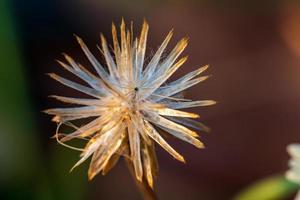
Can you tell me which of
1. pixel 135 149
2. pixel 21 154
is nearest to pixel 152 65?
pixel 135 149

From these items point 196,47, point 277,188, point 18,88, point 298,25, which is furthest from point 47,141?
point 298,25

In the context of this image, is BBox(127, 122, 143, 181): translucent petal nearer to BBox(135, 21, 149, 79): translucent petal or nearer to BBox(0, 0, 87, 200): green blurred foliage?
BBox(135, 21, 149, 79): translucent petal

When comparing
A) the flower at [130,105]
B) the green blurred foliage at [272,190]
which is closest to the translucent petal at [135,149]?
the flower at [130,105]

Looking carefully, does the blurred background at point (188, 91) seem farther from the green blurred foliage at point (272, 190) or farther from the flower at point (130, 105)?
the flower at point (130, 105)

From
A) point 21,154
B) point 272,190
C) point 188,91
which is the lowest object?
point 272,190

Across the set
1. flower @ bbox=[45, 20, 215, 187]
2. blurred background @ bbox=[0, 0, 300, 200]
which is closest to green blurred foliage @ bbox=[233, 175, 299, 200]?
flower @ bbox=[45, 20, 215, 187]

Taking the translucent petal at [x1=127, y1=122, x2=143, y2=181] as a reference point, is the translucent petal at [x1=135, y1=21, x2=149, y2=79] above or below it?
above

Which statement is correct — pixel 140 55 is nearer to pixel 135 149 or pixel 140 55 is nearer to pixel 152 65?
pixel 152 65

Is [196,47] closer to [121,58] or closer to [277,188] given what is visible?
[277,188]
